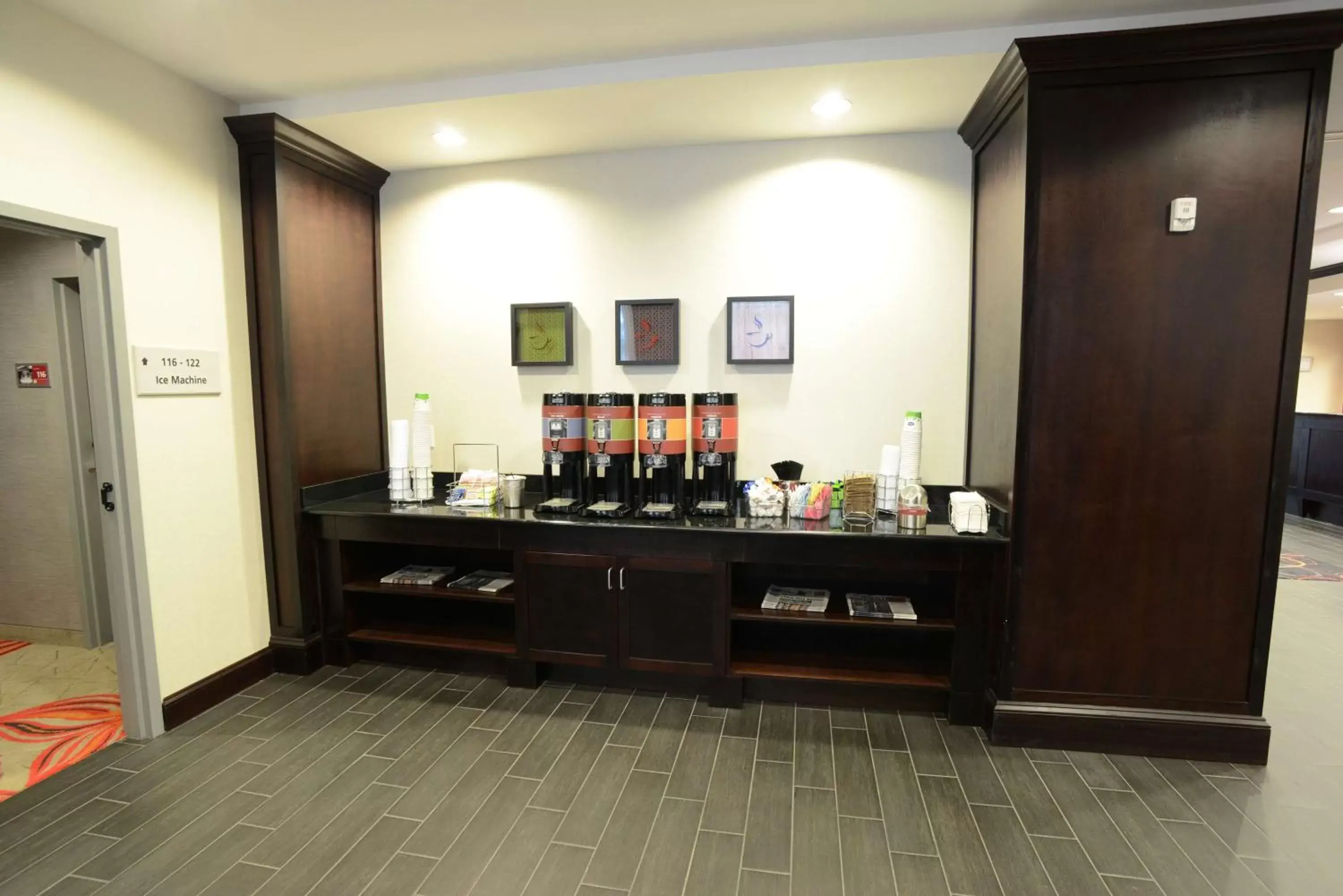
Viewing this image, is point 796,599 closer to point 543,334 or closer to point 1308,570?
point 543,334

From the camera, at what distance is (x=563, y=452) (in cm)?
310

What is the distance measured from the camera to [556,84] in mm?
2643

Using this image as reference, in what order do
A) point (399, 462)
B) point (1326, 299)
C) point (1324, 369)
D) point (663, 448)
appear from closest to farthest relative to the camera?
point (663, 448) < point (399, 462) < point (1326, 299) < point (1324, 369)

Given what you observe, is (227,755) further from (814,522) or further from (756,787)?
(814,522)

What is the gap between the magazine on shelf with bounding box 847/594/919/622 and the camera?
8.83 ft

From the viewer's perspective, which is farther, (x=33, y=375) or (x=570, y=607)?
(x=33, y=375)

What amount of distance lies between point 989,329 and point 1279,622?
3.01 m

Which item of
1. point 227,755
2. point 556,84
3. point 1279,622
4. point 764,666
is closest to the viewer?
point 227,755

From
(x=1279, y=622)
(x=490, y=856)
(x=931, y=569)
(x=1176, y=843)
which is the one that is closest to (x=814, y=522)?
(x=931, y=569)

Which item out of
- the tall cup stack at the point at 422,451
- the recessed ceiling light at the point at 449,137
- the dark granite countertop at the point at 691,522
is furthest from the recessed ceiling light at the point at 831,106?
the tall cup stack at the point at 422,451

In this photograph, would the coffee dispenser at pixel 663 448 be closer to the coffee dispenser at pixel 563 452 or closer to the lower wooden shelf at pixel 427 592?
the coffee dispenser at pixel 563 452

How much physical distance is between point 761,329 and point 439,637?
2232 mm

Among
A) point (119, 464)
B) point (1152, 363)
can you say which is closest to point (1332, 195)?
point (1152, 363)

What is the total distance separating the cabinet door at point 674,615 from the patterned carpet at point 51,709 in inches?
84.0
